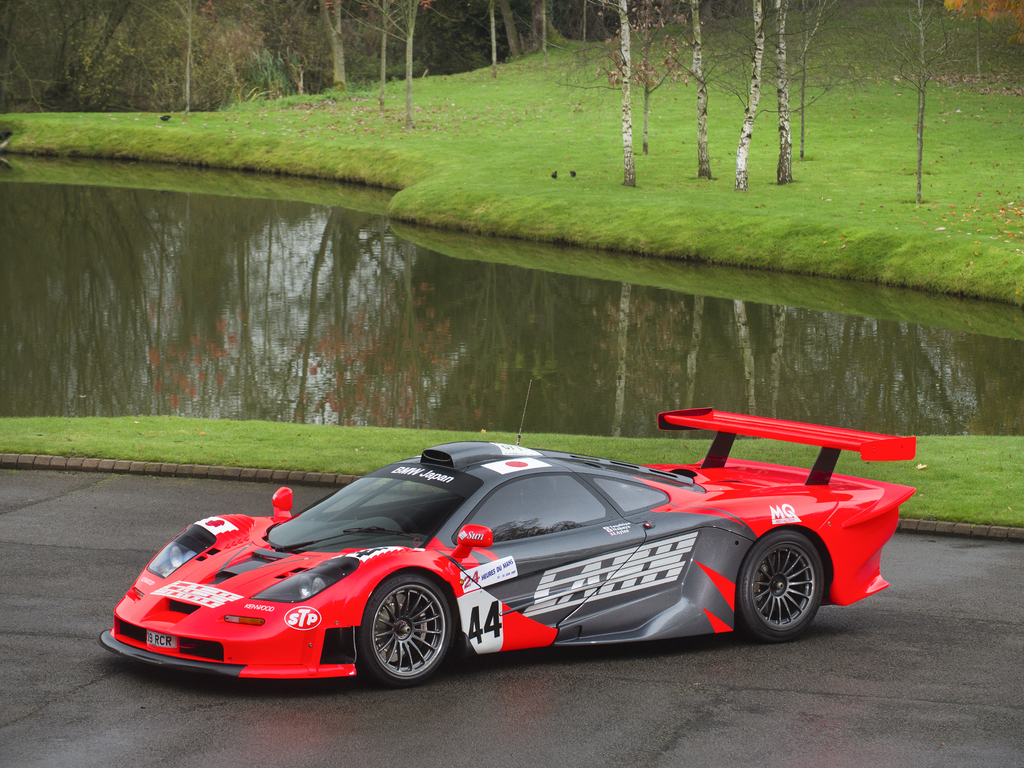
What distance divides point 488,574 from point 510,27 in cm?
7384

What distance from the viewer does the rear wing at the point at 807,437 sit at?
7648 millimetres

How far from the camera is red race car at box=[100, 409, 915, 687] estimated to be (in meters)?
6.48

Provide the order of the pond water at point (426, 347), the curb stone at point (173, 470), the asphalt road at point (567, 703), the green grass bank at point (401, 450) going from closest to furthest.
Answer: the asphalt road at point (567, 703)
the green grass bank at point (401, 450)
the curb stone at point (173, 470)
the pond water at point (426, 347)

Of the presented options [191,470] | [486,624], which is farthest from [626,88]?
[486,624]

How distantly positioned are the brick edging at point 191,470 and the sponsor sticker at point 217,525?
498 cm

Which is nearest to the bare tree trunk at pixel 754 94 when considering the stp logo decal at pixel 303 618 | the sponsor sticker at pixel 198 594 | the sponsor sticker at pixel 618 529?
the sponsor sticker at pixel 618 529

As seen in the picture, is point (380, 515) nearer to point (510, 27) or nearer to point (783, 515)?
point (783, 515)

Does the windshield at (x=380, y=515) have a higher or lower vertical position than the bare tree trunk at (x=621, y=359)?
lower

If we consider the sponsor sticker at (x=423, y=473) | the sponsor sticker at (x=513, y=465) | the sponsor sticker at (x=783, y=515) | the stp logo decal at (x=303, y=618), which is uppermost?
the sponsor sticker at (x=513, y=465)

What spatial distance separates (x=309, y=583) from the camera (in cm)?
651

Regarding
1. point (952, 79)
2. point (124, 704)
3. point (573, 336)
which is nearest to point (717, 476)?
point (124, 704)

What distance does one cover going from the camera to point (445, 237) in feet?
121

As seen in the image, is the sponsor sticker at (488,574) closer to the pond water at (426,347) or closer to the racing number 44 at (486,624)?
the racing number 44 at (486,624)

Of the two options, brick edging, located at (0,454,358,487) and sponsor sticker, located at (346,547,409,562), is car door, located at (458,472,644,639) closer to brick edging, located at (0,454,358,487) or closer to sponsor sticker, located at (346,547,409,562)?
sponsor sticker, located at (346,547,409,562)
